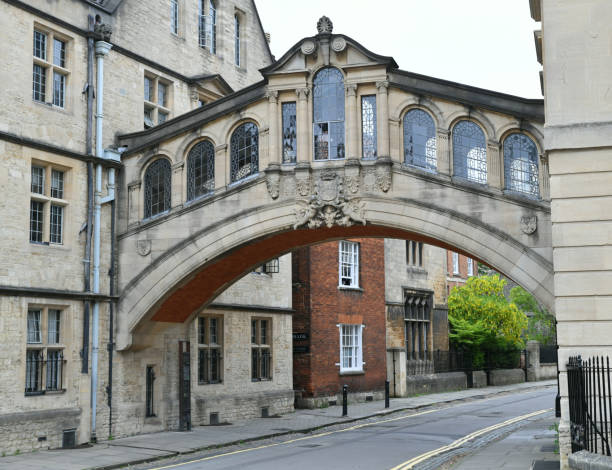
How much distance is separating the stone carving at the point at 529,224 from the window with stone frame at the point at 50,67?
11.0 m

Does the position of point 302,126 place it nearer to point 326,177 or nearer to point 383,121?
point 326,177

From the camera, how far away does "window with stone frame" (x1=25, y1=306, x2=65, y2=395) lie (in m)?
19.0

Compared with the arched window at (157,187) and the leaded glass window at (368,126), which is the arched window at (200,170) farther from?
the leaded glass window at (368,126)

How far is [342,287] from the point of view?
108 ft

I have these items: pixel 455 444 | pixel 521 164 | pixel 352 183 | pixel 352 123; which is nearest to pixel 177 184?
pixel 352 183

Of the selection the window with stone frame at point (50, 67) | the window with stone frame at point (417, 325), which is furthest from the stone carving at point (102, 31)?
the window with stone frame at point (417, 325)

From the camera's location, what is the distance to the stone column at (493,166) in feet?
60.0

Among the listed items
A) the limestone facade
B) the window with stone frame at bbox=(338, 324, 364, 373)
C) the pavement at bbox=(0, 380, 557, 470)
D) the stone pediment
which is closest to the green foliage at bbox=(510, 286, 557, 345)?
the window with stone frame at bbox=(338, 324, 364, 373)

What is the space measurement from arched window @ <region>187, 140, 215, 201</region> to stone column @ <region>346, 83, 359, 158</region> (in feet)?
11.7

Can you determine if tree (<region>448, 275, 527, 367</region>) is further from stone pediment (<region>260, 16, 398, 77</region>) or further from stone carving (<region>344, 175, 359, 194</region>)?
stone pediment (<region>260, 16, 398, 77</region>)

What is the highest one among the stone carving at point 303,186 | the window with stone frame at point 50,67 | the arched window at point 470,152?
the window with stone frame at point 50,67

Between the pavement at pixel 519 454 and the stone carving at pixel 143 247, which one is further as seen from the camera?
the stone carving at pixel 143 247

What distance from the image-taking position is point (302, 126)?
1984 centimetres

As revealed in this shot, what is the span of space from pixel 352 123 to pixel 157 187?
17.8 ft
